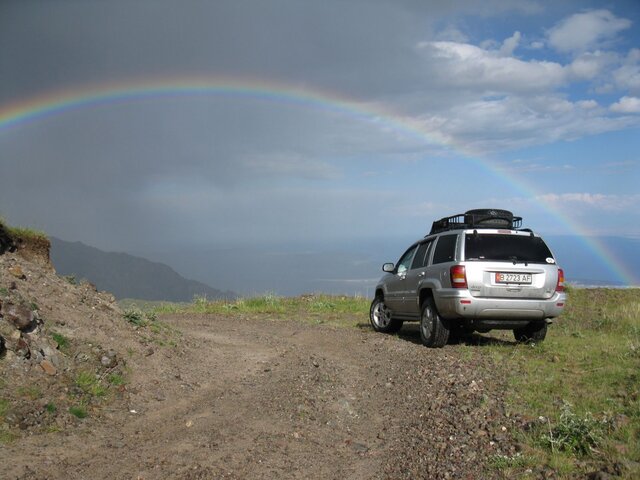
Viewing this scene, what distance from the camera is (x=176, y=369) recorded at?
26.0 ft

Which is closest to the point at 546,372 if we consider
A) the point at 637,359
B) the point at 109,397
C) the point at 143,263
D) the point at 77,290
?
the point at 637,359

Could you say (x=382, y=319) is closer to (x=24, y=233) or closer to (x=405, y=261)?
(x=405, y=261)

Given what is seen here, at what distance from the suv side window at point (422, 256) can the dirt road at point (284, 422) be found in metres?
2.26

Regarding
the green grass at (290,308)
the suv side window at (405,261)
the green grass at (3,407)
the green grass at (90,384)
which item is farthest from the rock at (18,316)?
the green grass at (290,308)

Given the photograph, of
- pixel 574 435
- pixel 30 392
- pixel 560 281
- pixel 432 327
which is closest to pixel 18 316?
pixel 30 392

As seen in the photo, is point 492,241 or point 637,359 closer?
point 637,359

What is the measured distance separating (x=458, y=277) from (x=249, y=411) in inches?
186

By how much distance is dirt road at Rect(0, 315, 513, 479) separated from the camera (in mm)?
4648

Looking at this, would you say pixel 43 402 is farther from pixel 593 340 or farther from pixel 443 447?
pixel 593 340

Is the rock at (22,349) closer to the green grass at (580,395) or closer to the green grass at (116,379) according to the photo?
the green grass at (116,379)

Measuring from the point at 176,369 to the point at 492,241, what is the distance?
576cm

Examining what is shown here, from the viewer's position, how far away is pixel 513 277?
948 cm

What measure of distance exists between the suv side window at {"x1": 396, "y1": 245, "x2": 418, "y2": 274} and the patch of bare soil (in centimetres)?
263

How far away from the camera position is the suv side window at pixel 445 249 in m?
10.1
